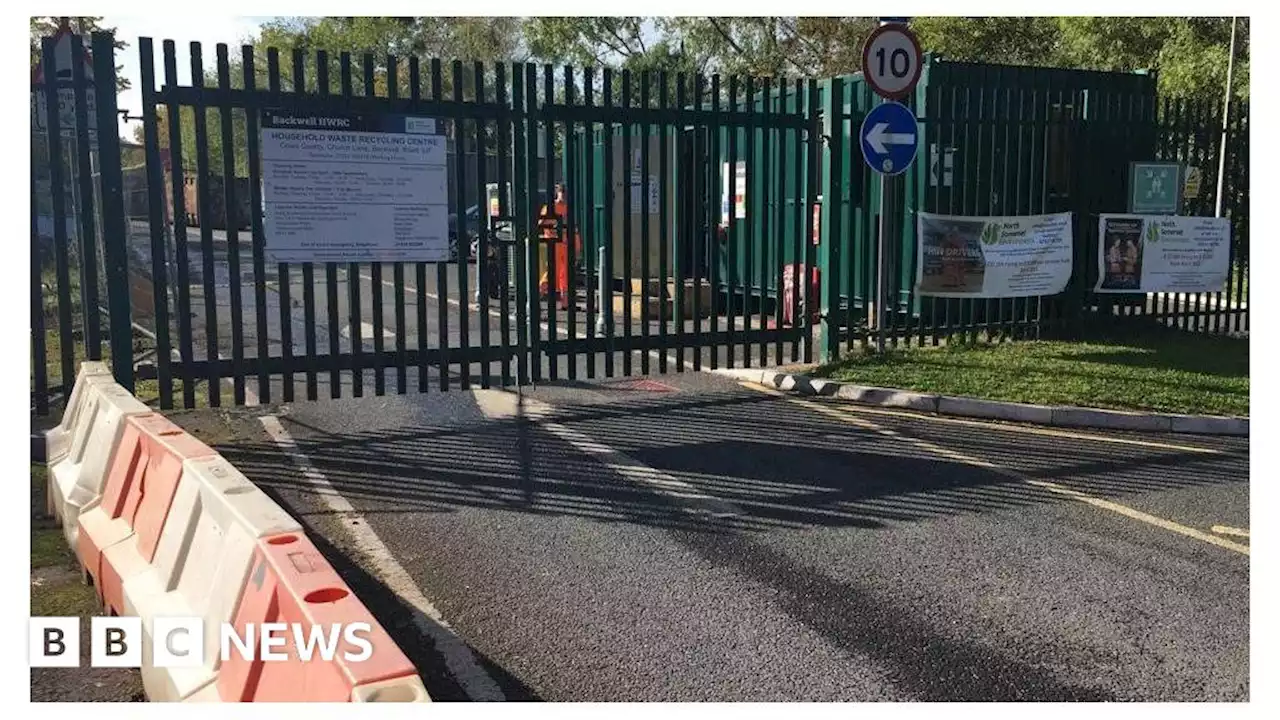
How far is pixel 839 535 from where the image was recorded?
16.9 ft

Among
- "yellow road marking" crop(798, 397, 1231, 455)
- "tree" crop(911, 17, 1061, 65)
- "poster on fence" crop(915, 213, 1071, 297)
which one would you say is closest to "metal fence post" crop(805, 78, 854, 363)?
"poster on fence" crop(915, 213, 1071, 297)

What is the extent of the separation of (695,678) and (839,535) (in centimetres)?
171

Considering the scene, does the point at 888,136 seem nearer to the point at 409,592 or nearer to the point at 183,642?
the point at 409,592

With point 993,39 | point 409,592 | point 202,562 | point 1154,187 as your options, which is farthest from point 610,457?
point 993,39

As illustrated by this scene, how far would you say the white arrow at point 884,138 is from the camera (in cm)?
891

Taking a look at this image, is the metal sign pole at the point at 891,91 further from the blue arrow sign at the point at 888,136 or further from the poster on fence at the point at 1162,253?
the poster on fence at the point at 1162,253

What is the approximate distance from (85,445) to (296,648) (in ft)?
9.76

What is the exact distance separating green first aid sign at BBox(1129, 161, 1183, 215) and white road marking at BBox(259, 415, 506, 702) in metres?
8.83

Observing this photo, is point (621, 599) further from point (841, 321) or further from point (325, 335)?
point (325, 335)

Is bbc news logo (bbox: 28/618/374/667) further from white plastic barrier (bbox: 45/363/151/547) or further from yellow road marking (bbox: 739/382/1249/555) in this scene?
yellow road marking (bbox: 739/382/1249/555)

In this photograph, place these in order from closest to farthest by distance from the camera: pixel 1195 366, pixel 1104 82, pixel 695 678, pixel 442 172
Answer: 1. pixel 695 678
2. pixel 442 172
3. pixel 1195 366
4. pixel 1104 82

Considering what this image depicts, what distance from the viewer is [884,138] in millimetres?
8938

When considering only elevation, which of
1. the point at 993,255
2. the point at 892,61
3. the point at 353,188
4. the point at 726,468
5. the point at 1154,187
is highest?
the point at 892,61

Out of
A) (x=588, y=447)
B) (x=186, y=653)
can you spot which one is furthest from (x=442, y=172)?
(x=186, y=653)
